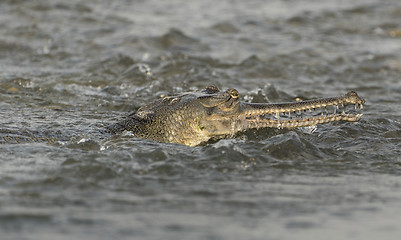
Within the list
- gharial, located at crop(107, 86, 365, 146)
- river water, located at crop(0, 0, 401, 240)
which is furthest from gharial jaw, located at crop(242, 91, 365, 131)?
river water, located at crop(0, 0, 401, 240)

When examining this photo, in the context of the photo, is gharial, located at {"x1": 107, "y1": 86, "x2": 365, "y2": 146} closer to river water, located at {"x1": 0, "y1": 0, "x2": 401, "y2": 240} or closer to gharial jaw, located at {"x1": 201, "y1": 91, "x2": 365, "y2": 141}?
gharial jaw, located at {"x1": 201, "y1": 91, "x2": 365, "y2": 141}

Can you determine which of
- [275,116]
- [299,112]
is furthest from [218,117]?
[299,112]

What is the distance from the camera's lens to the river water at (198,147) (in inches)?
178

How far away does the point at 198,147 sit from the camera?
261 inches

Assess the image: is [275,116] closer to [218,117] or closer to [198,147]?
[218,117]

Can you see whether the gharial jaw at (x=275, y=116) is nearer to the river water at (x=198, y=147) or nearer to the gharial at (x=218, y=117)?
the gharial at (x=218, y=117)

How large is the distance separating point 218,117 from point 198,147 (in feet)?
1.73

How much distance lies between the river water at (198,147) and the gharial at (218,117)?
7.6 inches

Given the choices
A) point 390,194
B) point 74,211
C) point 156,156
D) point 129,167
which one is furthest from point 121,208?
point 390,194

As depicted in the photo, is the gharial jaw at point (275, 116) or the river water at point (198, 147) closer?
the river water at point (198, 147)

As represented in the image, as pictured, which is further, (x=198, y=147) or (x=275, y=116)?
(x=275, y=116)

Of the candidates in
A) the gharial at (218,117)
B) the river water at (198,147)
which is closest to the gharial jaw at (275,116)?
the gharial at (218,117)

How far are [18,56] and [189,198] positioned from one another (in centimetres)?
827

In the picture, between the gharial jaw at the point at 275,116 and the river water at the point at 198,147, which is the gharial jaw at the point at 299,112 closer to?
the gharial jaw at the point at 275,116
